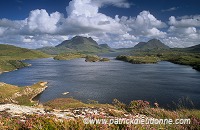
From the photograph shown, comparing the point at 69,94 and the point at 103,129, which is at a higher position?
→ the point at 103,129

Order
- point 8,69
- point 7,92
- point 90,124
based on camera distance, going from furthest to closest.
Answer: point 8,69
point 7,92
point 90,124

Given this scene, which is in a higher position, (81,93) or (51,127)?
(51,127)

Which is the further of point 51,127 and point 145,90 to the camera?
point 145,90

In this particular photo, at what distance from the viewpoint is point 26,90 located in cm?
7619

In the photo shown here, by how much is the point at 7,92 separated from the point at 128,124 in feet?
226

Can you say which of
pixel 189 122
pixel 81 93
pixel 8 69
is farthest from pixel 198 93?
pixel 8 69

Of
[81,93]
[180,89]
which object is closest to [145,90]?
[180,89]

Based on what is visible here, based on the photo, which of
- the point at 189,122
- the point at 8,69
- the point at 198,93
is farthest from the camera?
the point at 8,69

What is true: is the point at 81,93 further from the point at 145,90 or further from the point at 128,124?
the point at 128,124

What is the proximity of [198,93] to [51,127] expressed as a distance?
76123 millimetres

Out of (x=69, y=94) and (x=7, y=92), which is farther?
(x=69, y=94)

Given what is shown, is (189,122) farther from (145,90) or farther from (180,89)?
(180,89)

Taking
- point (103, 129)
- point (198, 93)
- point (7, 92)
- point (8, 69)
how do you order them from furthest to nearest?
point (8, 69)
point (198, 93)
point (7, 92)
point (103, 129)

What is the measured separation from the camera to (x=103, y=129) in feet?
20.0
